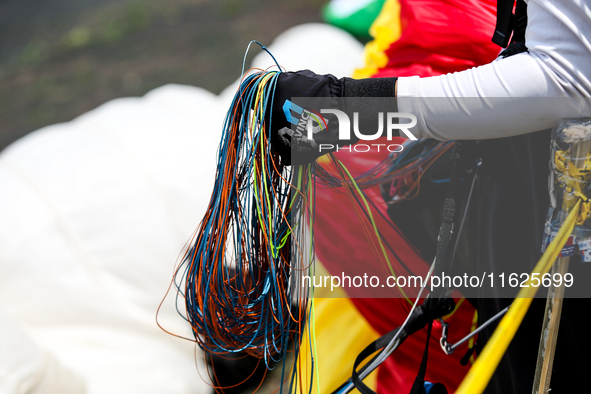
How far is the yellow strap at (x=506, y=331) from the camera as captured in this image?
0.58m

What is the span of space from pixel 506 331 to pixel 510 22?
46 centimetres

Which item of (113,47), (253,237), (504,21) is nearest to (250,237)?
(253,237)

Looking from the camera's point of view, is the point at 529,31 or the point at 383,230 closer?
the point at 529,31

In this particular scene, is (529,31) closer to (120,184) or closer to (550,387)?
(550,387)

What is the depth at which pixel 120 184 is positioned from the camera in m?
1.32

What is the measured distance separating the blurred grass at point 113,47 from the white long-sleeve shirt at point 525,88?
2354 millimetres

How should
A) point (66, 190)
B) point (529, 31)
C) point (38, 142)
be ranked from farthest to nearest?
point (38, 142) < point (66, 190) < point (529, 31)

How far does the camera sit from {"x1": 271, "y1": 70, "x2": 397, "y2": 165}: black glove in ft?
2.22

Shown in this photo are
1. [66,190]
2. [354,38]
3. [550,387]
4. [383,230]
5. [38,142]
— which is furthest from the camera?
[354,38]

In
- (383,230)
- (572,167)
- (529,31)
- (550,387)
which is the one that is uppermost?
(529,31)

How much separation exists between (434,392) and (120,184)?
0.92 m

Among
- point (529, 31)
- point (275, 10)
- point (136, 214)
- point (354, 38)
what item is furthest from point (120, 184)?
point (275, 10)


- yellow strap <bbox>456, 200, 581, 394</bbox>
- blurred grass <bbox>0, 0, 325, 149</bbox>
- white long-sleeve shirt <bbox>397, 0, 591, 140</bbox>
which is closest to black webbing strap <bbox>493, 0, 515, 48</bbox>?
white long-sleeve shirt <bbox>397, 0, 591, 140</bbox>

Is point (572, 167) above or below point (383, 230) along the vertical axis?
above
